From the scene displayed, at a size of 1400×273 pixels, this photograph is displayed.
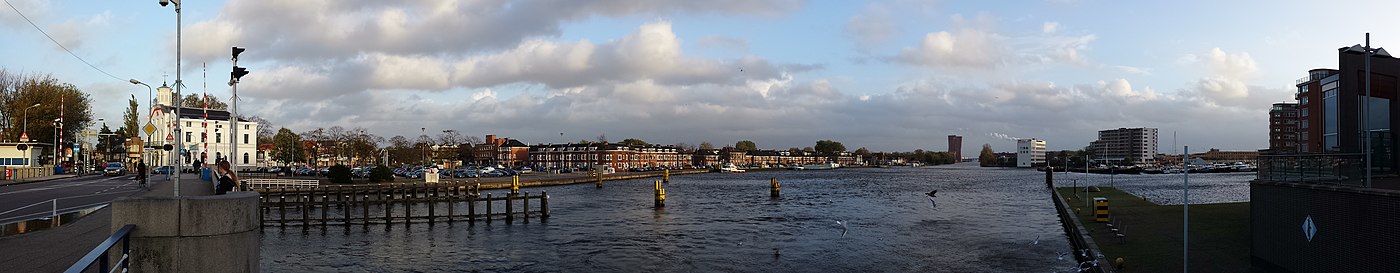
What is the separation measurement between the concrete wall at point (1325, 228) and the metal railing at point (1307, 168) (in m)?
0.48

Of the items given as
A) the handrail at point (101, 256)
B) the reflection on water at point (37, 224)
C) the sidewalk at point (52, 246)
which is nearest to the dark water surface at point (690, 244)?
the sidewalk at point (52, 246)

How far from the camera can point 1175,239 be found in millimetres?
24297

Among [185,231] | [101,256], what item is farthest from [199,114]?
[101,256]

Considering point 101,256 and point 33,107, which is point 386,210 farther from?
point 33,107

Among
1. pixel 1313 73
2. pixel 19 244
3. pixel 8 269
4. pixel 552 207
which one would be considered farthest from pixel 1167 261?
pixel 1313 73

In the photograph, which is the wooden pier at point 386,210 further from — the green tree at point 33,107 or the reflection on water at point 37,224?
the green tree at point 33,107

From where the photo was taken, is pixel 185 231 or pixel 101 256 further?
pixel 185 231

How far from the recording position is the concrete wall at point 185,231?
26.6 ft

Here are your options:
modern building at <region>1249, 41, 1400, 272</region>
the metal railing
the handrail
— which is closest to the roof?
the handrail

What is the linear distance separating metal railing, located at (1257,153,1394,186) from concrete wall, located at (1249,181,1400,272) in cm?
48

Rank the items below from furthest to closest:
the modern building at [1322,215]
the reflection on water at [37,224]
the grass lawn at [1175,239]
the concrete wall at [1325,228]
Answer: the reflection on water at [37,224] → the grass lawn at [1175,239] → the modern building at [1322,215] → the concrete wall at [1325,228]

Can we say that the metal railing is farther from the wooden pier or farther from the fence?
the wooden pier

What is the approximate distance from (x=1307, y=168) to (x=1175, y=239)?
23.7 ft

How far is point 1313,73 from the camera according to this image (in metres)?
49.9
